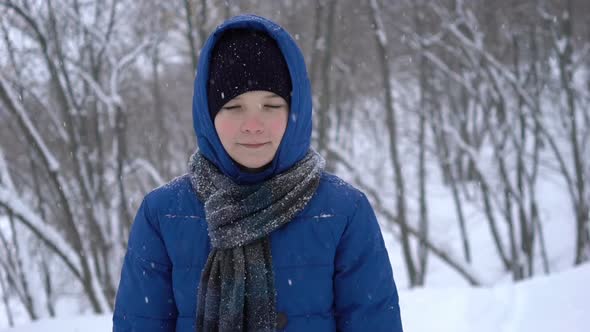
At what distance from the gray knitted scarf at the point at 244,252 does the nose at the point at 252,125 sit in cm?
16

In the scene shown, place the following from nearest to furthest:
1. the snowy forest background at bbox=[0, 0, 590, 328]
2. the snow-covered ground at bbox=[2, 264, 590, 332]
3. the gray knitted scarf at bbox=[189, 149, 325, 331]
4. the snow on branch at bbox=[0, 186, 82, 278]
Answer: the gray knitted scarf at bbox=[189, 149, 325, 331] → the snow-covered ground at bbox=[2, 264, 590, 332] → the snow on branch at bbox=[0, 186, 82, 278] → the snowy forest background at bbox=[0, 0, 590, 328]

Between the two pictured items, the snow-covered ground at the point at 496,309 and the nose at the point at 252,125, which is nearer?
the nose at the point at 252,125

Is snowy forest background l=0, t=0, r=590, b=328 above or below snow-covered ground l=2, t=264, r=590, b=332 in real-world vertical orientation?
above

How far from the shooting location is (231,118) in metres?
1.43

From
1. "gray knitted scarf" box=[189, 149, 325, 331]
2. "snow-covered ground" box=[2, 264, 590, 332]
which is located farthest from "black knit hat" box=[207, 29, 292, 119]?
"snow-covered ground" box=[2, 264, 590, 332]

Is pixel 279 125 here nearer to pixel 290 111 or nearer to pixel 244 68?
pixel 290 111

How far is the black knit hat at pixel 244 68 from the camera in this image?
142 centimetres

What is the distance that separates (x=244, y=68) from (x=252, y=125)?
177 millimetres

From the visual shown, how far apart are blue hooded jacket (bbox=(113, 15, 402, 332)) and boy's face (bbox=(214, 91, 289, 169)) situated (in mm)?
34

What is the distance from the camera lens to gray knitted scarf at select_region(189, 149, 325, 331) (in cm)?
139

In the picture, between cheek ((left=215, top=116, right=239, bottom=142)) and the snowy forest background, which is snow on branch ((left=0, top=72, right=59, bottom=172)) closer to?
the snowy forest background

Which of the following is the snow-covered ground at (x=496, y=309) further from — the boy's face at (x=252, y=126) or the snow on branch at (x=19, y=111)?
the boy's face at (x=252, y=126)

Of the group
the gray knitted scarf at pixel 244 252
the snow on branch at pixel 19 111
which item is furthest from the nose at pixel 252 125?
the snow on branch at pixel 19 111

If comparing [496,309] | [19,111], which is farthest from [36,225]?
[496,309]
